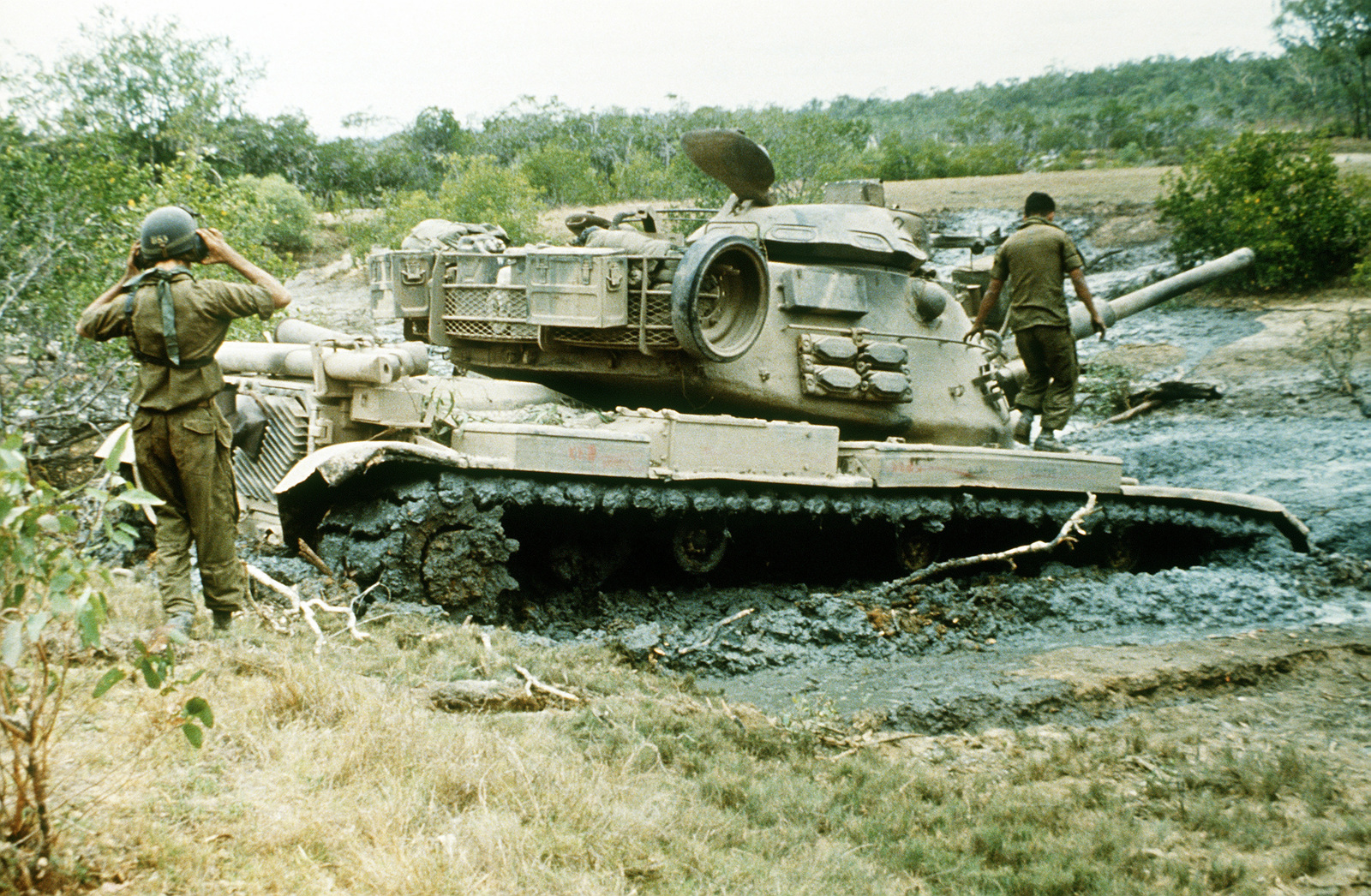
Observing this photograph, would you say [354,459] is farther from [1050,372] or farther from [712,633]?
[1050,372]

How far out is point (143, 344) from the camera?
4.76m

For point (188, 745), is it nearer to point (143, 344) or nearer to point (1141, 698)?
point (143, 344)

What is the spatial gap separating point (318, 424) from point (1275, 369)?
46.6 ft

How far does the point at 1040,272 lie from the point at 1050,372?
0.76 metres

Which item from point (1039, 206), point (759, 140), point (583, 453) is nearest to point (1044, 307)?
point (1039, 206)

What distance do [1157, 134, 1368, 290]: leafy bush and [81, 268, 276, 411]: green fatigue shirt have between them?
17654mm

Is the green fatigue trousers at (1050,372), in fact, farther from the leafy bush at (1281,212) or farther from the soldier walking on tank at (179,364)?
the leafy bush at (1281,212)

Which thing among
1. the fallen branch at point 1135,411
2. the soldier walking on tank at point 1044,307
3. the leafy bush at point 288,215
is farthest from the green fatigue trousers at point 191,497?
the leafy bush at point 288,215

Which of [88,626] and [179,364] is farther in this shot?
[179,364]

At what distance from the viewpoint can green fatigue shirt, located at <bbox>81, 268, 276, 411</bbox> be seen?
15.6 feet

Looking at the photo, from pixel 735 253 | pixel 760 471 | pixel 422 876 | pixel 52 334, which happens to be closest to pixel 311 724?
pixel 422 876

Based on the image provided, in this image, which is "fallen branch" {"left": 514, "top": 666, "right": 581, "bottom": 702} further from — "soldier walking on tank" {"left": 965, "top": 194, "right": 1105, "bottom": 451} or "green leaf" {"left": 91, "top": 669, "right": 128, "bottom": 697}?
"soldier walking on tank" {"left": 965, "top": 194, "right": 1105, "bottom": 451}

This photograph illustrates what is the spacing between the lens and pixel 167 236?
4.83m

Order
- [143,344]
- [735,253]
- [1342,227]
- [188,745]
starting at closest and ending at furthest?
[188,745] < [143,344] < [735,253] < [1342,227]
